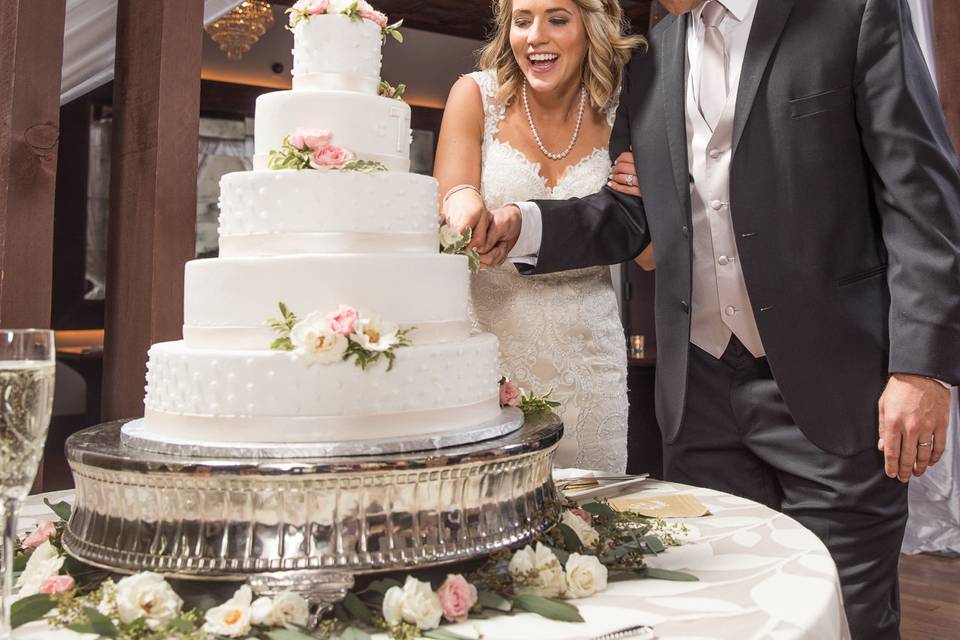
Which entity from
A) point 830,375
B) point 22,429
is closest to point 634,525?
point 830,375

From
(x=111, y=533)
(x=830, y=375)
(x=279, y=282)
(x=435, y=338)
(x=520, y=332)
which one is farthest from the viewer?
(x=520, y=332)

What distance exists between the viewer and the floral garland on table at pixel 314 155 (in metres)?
1.49

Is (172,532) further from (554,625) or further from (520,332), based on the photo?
(520,332)

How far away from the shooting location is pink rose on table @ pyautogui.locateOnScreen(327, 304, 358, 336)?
1320 mm

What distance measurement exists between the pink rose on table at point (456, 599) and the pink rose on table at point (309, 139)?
732 millimetres

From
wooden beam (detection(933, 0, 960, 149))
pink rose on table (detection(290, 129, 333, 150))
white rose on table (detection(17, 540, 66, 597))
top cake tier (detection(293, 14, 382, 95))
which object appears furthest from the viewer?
wooden beam (detection(933, 0, 960, 149))

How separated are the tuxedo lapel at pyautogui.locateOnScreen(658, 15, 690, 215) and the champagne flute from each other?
153 centimetres

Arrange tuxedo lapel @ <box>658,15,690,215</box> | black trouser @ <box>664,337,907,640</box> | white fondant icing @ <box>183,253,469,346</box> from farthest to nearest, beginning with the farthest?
tuxedo lapel @ <box>658,15,690,215</box>, black trouser @ <box>664,337,907,640</box>, white fondant icing @ <box>183,253,469,346</box>

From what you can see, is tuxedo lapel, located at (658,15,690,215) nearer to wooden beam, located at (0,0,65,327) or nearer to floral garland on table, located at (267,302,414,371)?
floral garland on table, located at (267,302,414,371)

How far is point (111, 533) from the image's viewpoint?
4.25ft

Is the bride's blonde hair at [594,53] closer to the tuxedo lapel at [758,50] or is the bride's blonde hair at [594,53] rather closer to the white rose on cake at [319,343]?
the tuxedo lapel at [758,50]

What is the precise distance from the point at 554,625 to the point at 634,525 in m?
0.50

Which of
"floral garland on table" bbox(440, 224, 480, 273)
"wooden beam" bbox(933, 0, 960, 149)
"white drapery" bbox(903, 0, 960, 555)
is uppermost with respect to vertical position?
"wooden beam" bbox(933, 0, 960, 149)

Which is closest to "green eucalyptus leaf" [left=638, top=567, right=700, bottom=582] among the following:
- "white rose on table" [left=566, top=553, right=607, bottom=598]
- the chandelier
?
"white rose on table" [left=566, top=553, right=607, bottom=598]
